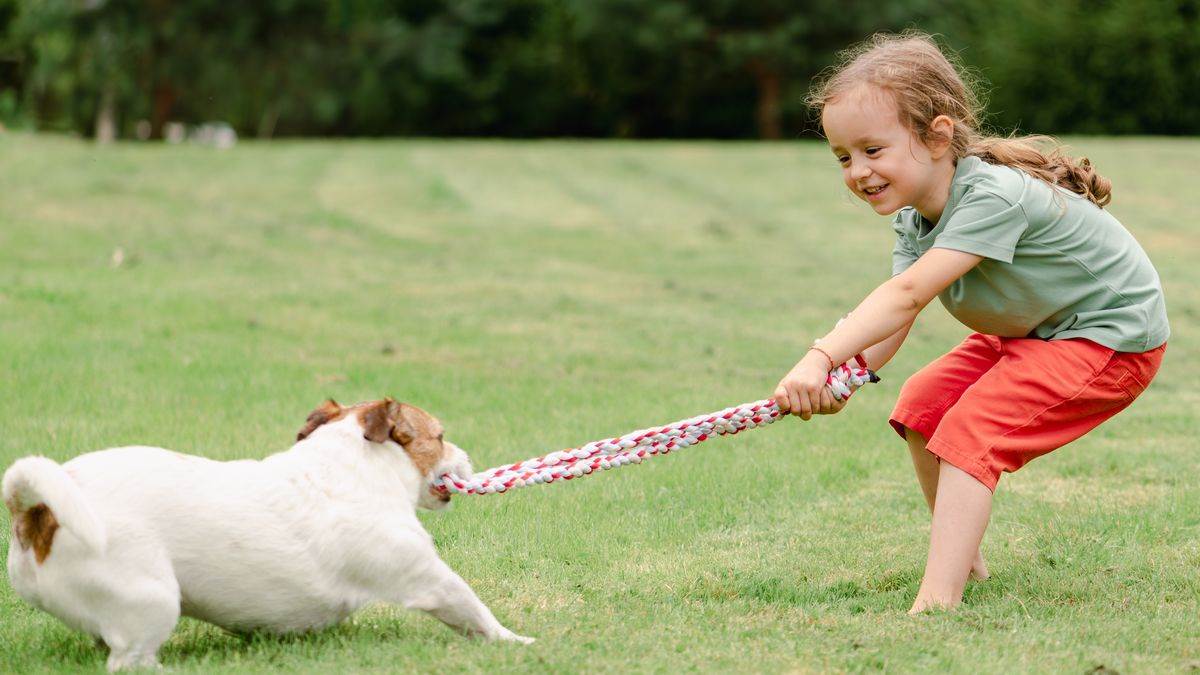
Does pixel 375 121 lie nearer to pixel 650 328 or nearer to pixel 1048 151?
pixel 650 328

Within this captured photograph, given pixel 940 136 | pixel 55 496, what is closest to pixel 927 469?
pixel 940 136

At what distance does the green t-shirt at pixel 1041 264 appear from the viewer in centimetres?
421

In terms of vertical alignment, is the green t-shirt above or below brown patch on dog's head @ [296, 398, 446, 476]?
above

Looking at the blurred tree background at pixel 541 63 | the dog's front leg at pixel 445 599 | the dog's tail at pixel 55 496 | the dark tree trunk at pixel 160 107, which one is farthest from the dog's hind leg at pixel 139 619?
the dark tree trunk at pixel 160 107

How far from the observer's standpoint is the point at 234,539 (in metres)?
3.67

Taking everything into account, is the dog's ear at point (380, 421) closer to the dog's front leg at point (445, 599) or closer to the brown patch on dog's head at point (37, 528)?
the dog's front leg at point (445, 599)

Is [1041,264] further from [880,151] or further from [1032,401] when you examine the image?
[880,151]

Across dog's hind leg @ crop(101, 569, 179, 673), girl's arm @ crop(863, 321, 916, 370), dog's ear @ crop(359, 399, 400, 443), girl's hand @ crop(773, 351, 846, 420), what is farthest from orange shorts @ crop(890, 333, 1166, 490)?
dog's hind leg @ crop(101, 569, 179, 673)

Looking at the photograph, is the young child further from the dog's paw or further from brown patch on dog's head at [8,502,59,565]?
brown patch on dog's head at [8,502,59,565]

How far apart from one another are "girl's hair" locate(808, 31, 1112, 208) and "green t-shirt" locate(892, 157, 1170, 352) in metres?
0.08

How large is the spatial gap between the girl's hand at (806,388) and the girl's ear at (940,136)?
28.6 inches

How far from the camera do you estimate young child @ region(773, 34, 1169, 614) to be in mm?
4195

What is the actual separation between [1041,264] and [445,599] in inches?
81.1

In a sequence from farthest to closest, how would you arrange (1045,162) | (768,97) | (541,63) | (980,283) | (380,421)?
(541,63) < (768,97) < (1045,162) < (980,283) < (380,421)
